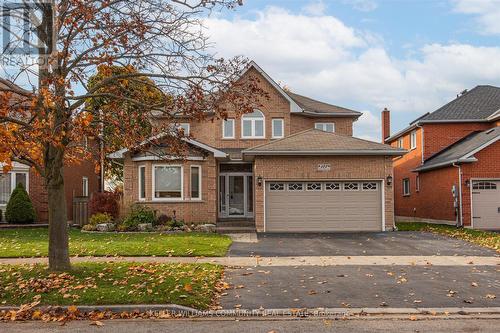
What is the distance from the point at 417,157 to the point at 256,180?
1405 centimetres

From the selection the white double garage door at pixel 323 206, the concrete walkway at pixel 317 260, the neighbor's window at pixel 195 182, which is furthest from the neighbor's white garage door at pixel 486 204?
the neighbor's window at pixel 195 182

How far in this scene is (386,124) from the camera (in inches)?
1575

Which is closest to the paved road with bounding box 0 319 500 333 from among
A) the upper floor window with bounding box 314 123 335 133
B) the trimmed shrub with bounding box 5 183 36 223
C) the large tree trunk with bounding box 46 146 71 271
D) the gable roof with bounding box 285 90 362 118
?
the large tree trunk with bounding box 46 146 71 271

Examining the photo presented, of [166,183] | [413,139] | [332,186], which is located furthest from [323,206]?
[413,139]

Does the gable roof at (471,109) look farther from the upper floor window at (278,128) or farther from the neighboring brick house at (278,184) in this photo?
the neighboring brick house at (278,184)

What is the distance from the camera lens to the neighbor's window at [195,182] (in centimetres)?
2242

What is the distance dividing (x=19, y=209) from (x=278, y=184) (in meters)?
11.6

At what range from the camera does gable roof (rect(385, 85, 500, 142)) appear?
29203mm

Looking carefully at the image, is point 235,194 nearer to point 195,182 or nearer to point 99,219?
point 195,182

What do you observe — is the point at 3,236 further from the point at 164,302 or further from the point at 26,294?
the point at 164,302

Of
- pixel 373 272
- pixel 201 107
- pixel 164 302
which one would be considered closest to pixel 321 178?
pixel 373 272

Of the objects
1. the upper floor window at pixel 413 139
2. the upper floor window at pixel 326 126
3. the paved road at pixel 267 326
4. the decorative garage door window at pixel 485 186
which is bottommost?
the paved road at pixel 267 326

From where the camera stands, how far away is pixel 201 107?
9.77 meters

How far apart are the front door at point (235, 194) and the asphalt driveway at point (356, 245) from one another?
563 cm
